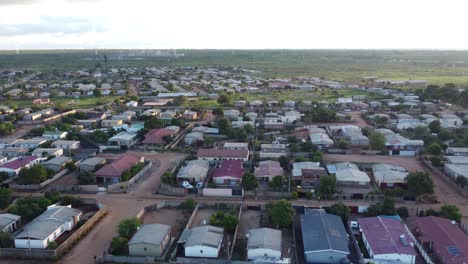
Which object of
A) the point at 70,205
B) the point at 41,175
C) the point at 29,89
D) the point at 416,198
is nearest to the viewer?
the point at 70,205

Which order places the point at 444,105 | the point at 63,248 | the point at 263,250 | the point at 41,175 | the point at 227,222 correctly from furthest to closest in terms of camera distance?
the point at 444,105
the point at 41,175
the point at 227,222
the point at 63,248
the point at 263,250

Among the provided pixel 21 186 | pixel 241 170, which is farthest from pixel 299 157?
pixel 21 186

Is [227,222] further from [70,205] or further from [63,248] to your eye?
[70,205]

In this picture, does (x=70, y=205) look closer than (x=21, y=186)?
Yes

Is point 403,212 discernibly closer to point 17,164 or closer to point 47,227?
point 47,227

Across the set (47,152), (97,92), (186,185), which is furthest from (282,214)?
(97,92)
